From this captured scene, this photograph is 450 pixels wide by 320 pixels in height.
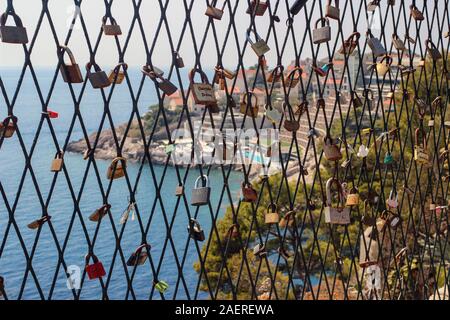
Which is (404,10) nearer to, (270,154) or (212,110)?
(270,154)

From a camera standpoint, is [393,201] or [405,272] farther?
[405,272]

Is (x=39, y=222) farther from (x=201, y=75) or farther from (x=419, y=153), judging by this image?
(x=419, y=153)

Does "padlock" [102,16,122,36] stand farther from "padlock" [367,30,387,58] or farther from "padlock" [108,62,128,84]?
"padlock" [367,30,387,58]

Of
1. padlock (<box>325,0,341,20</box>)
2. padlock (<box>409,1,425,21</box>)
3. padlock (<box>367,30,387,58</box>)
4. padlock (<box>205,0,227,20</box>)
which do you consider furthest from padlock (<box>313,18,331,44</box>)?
padlock (<box>409,1,425,21</box>)

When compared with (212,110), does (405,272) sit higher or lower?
lower
